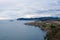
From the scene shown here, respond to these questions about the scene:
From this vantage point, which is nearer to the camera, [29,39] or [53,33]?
[53,33]

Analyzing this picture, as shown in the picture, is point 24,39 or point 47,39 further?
point 24,39

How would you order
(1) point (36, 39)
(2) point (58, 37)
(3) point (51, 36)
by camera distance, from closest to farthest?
1. (2) point (58, 37)
2. (3) point (51, 36)
3. (1) point (36, 39)

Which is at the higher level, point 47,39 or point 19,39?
point 47,39

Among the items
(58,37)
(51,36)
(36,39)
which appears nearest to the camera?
(58,37)

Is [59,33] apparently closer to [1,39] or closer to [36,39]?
[36,39]

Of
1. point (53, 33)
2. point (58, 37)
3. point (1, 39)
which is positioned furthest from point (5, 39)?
point (58, 37)

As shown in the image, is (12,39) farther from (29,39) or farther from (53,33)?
(53,33)

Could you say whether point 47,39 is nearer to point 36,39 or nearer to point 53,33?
point 53,33

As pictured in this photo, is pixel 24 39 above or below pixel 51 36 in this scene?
below

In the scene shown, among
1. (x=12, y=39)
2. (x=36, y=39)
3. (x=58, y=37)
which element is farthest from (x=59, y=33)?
(x=12, y=39)
